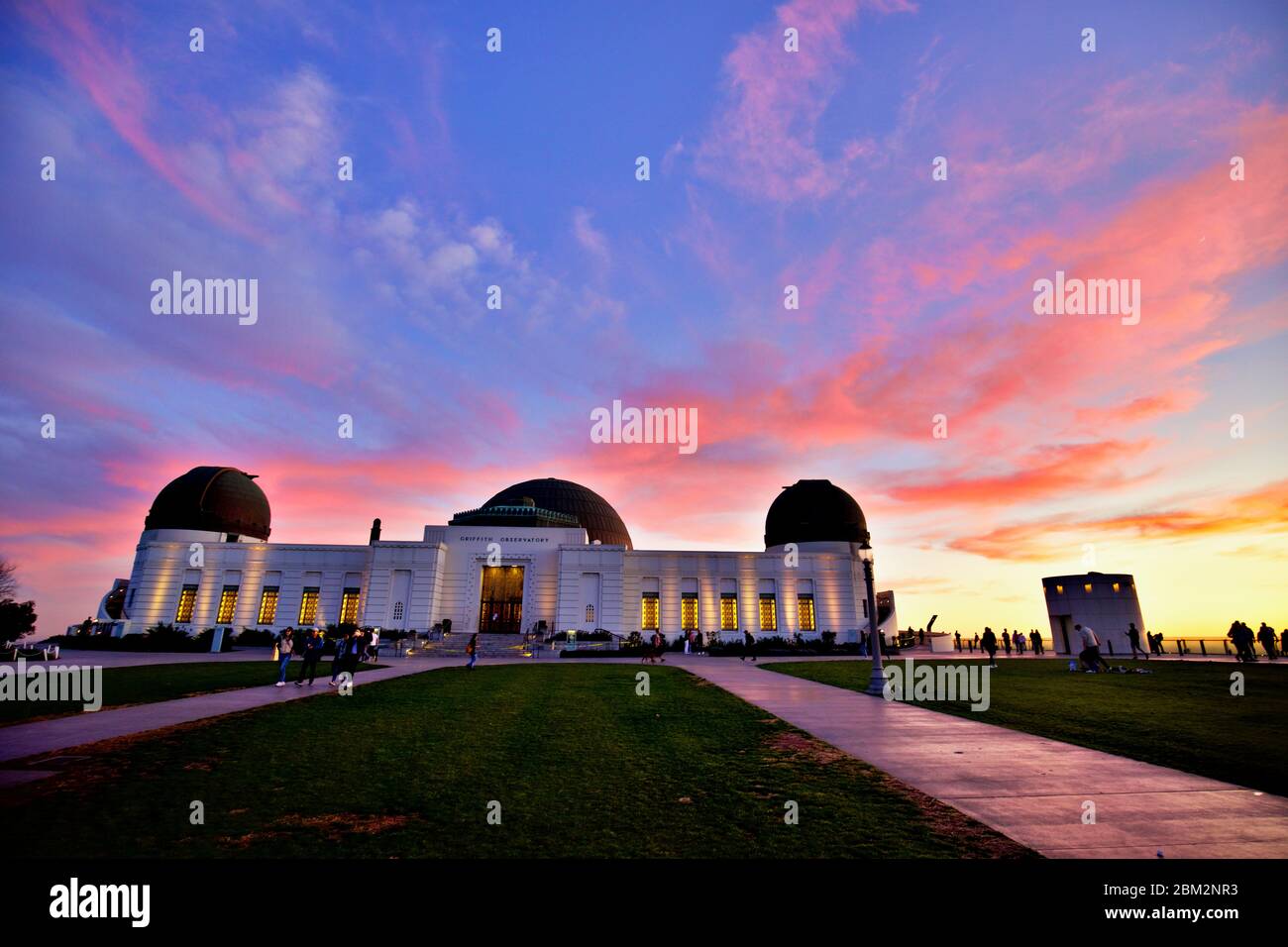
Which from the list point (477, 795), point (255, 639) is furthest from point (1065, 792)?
point (255, 639)

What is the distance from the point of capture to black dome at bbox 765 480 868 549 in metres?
54.7

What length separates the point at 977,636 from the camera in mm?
47438

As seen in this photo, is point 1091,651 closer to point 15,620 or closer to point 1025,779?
point 1025,779

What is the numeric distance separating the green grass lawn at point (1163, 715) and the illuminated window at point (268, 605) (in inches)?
1795

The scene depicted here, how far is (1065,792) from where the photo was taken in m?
6.69

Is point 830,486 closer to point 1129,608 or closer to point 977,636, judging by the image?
point 977,636

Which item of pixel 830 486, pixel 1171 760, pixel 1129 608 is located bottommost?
pixel 1129 608

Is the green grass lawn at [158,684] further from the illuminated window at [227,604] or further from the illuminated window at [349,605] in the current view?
the illuminated window at [227,604]

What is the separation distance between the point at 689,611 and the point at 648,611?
11.6ft
